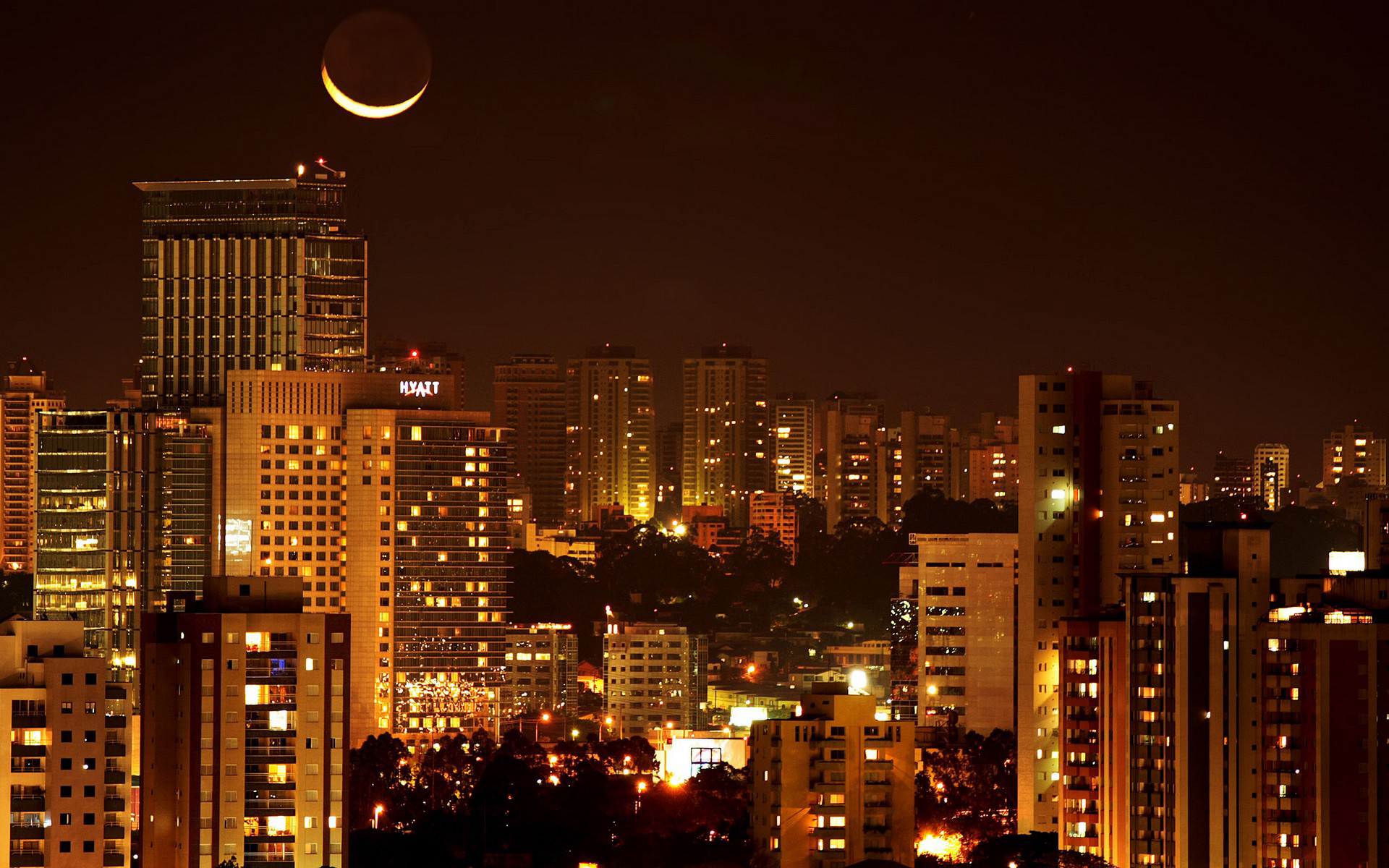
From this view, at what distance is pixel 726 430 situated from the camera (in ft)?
304

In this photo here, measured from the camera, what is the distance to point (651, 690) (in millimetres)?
55438

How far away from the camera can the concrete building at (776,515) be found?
84.0 meters

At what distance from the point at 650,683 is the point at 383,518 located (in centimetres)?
811

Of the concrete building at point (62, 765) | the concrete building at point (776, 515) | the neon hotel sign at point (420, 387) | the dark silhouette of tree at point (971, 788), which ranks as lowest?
the dark silhouette of tree at point (971, 788)

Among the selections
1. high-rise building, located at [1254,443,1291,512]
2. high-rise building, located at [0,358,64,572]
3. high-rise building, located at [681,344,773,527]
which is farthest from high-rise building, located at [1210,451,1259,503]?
high-rise building, located at [0,358,64,572]

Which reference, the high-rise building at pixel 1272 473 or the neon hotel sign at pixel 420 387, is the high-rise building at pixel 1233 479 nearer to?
the high-rise building at pixel 1272 473

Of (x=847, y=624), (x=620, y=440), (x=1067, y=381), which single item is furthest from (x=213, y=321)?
(x=620, y=440)

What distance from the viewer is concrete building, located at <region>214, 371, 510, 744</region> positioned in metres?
50.4

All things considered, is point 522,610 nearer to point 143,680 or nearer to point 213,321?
point 213,321

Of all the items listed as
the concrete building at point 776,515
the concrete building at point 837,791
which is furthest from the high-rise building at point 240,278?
the concrete building at point 776,515

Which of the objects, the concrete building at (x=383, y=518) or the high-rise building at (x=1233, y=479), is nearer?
the concrete building at (x=383, y=518)

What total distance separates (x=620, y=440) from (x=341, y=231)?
36.2m

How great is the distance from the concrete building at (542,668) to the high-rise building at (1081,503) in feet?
64.9

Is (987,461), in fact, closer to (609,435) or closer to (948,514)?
(948,514)
